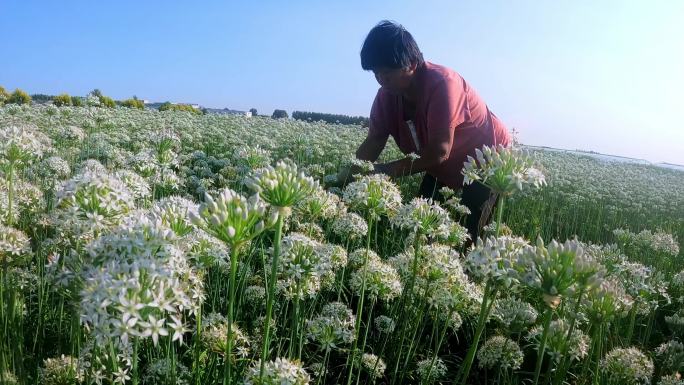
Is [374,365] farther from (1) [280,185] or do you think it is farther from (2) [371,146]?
(2) [371,146]

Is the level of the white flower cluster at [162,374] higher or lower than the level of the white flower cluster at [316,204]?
lower

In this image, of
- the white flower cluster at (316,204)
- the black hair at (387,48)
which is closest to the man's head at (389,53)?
the black hair at (387,48)

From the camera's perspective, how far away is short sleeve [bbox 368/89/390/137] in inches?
235

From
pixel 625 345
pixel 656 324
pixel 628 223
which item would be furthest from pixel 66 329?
pixel 628 223

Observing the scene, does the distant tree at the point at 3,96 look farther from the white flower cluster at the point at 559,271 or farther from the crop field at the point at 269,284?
the white flower cluster at the point at 559,271

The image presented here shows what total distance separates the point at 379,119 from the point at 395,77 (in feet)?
3.63

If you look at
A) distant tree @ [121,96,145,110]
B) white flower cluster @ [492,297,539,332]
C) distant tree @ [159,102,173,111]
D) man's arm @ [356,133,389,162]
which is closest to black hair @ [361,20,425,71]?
man's arm @ [356,133,389,162]

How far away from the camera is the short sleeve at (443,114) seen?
499 centimetres

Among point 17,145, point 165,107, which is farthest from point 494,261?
point 165,107

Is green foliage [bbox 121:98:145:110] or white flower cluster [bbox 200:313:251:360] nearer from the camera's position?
white flower cluster [bbox 200:313:251:360]

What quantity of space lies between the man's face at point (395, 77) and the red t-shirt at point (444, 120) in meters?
0.22

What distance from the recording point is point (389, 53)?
4.71 meters

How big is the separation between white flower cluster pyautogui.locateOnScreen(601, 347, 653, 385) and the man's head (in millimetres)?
3022

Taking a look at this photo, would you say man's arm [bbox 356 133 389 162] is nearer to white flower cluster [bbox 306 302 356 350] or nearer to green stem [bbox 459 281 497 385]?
white flower cluster [bbox 306 302 356 350]
